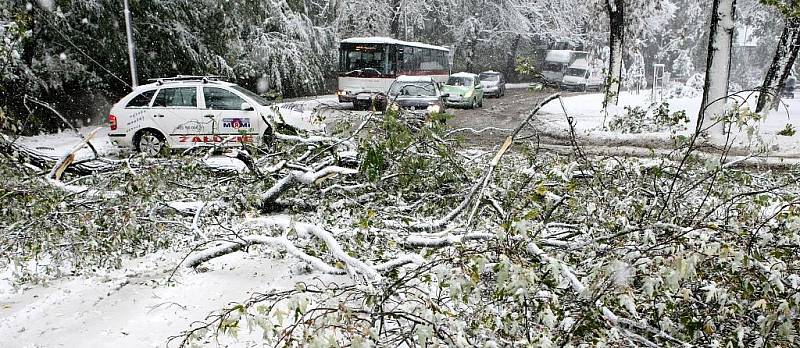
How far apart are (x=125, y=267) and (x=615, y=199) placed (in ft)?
14.6

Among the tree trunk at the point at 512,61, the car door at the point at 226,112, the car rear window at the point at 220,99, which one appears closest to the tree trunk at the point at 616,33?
the car door at the point at 226,112

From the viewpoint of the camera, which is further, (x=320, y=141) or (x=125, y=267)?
(x=320, y=141)

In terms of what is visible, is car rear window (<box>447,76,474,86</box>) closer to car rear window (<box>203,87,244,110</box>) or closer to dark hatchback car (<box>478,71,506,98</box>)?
dark hatchback car (<box>478,71,506,98</box>)

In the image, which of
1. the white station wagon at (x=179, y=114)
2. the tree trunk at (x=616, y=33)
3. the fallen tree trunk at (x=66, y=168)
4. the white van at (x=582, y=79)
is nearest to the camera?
the fallen tree trunk at (x=66, y=168)

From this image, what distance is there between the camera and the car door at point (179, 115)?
11359mm

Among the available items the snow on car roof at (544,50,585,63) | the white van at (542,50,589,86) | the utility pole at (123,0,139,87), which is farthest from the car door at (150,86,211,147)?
the snow on car roof at (544,50,585,63)

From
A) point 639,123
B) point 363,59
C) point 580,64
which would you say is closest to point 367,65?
point 363,59

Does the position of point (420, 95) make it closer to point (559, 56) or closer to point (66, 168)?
point (66, 168)

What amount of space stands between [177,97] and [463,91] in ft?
47.4

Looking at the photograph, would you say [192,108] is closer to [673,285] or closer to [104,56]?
[104,56]

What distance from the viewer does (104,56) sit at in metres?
17.3

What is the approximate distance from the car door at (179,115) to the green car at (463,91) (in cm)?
1311

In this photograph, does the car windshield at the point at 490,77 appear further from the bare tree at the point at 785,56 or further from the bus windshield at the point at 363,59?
the bare tree at the point at 785,56

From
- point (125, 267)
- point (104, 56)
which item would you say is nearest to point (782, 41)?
point (125, 267)
